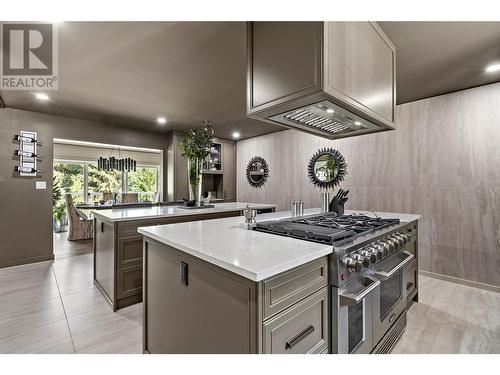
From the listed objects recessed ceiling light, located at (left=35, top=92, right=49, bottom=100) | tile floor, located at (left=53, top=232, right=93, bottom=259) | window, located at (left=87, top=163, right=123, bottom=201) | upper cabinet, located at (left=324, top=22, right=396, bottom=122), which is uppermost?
recessed ceiling light, located at (left=35, top=92, right=49, bottom=100)

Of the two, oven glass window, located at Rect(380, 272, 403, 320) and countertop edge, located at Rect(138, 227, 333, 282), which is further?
oven glass window, located at Rect(380, 272, 403, 320)

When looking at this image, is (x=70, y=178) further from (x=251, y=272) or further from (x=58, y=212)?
(x=251, y=272)

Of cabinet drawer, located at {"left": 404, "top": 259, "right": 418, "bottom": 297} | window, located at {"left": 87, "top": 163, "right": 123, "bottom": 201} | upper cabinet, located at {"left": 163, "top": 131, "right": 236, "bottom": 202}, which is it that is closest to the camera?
cabinet drawer, located at {"left": 404, "top": 259, "right": 418, "bottom": 297}

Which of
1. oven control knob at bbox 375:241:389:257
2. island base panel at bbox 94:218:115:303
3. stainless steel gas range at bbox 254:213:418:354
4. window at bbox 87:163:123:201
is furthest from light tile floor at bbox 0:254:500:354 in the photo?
window at bbox 87:163:123:201

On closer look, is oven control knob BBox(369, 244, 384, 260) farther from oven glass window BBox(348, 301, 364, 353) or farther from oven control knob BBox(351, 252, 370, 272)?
oven glass window BBox(348, 301, 364, 353)

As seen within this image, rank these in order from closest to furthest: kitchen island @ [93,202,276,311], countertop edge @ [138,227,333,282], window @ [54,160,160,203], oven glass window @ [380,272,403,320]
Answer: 1. countertop edge @ [138,227,333,282]
2. oven glass window @ [380,272,403,320]
3. kitchen island @ [93,202,276,311]
4. window @ [54,160,160,203]

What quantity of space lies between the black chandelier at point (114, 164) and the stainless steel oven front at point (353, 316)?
5.62 metres

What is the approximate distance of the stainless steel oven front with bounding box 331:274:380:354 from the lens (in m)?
1.17

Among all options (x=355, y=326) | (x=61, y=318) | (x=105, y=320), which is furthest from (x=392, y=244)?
(x=61, y=318)

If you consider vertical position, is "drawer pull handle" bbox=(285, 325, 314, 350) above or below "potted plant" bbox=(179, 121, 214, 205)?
below

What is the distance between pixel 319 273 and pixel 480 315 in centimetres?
229

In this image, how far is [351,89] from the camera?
1.50 m

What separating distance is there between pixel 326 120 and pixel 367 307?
1.37 metres

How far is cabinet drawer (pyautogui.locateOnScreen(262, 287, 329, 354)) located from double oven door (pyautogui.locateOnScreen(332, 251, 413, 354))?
71 mm
